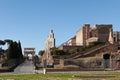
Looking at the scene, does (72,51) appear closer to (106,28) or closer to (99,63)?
(99,63)

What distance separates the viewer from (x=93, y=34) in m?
97.2

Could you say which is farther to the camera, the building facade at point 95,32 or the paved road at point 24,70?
the building facade at point 95,32

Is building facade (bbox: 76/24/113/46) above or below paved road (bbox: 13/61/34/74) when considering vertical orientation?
above

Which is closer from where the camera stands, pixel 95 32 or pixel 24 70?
pixel 24 70

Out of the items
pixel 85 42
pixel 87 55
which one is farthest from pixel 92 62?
pixel 85 42

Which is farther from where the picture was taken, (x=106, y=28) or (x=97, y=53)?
(x=106, y=28)

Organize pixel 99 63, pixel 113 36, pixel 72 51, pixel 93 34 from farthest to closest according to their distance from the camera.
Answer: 1. pixel 93 34
2. pixel 113 36
3. pixel 72 51
4. pixel 99 63

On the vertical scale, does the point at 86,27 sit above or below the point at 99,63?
above

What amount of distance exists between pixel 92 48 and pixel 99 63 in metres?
12.9

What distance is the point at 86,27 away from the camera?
98.7 m

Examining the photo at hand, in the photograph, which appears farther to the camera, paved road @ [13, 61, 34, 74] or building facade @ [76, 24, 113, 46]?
building facade @ [76, 24, 113, 46]

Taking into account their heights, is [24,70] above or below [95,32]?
below

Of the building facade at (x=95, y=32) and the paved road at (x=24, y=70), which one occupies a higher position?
the building facade at (x=95, y=32)

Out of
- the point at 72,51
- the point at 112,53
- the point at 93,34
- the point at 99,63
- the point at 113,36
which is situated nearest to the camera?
the point at 99,63
